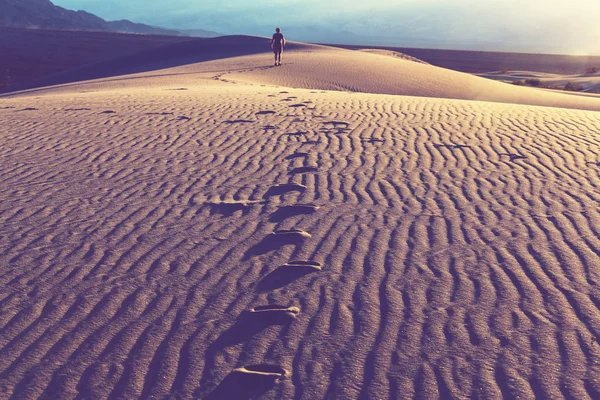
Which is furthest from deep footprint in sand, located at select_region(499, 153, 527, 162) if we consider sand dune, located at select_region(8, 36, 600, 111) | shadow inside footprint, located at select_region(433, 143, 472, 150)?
sand dune, located at select_region(8, 36, 600, 111)

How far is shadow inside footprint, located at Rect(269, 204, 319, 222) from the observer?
611cm

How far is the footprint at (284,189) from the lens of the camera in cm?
681

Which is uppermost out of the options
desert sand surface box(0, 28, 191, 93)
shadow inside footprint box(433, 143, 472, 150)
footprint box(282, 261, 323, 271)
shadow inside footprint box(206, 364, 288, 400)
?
shadow inside footprint box(433, 143, 472, 150)

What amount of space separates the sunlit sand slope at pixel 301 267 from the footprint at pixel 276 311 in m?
0.02

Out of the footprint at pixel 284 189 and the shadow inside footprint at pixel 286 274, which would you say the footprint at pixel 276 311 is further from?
the footprint at pixel 284 189

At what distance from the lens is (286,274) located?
497cm

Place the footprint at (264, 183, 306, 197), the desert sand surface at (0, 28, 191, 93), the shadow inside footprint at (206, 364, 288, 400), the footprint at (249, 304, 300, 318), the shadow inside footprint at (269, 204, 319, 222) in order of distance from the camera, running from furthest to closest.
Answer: the desert sand surface at (0, 28, 191, 93) → the footprint at (264, 183, 306, 197) → the shadow inside footprint at (269, 204, 319, 222) → the footprint at (249, 304, 300, 318) → the shadow inside footprint at (206, 364, 288, 400)

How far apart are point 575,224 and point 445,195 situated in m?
1.34

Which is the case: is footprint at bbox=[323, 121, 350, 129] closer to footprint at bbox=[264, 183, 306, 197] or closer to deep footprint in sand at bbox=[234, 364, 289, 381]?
footprint at bbox=[264, 183, 306, 197]

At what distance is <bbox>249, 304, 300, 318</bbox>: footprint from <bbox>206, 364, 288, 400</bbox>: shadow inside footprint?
0.58 meters

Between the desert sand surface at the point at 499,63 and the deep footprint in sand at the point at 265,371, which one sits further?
the desert sand surface at the point at 499,63

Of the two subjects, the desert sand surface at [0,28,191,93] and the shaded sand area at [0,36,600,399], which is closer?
the shaded sand area at [0,36,600,399]

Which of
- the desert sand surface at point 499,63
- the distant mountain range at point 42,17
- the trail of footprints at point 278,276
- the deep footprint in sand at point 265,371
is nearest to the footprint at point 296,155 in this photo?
the trail of footprints at point 278,276

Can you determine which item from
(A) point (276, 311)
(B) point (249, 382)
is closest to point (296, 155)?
(A) point (276, 311)
